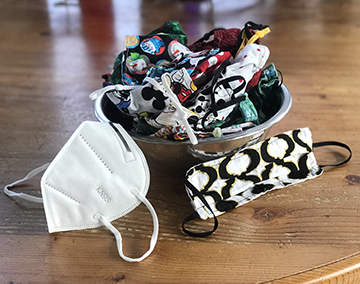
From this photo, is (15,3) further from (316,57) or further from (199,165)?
(199,165)

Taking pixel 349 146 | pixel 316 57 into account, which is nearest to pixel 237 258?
pixel 349 146

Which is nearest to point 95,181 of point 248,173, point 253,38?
point 248,173

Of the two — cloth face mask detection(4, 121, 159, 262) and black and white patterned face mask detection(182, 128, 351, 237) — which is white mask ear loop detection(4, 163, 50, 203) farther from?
black and white patterned face mask detection(182, 128, 351, 237)

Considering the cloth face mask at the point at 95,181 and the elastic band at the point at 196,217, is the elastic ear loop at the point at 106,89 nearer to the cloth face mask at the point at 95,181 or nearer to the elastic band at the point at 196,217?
the cloth face mask at the point at 95,181

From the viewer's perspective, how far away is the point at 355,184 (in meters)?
0.66

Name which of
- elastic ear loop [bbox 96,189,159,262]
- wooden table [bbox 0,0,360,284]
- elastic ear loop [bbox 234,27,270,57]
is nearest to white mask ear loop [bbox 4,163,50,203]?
wooden table [bbox 0,0,360,284]

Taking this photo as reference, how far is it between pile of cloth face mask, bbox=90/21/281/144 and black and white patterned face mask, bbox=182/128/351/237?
0.17ft

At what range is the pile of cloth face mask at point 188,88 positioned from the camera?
60cm

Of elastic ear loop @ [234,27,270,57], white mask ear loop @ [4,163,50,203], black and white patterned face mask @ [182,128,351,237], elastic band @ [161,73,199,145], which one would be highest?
elastic ear loop @ [234,27,270,57]

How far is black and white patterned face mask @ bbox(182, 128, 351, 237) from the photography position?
23.6 inches

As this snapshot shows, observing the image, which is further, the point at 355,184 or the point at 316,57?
the point at 316,57

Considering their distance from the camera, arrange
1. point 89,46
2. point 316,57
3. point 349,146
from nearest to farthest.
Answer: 1. point 349,146
2. point 316,57
3. point 89,46

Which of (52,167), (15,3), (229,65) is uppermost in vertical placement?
(229,65)

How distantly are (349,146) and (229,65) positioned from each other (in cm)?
32
